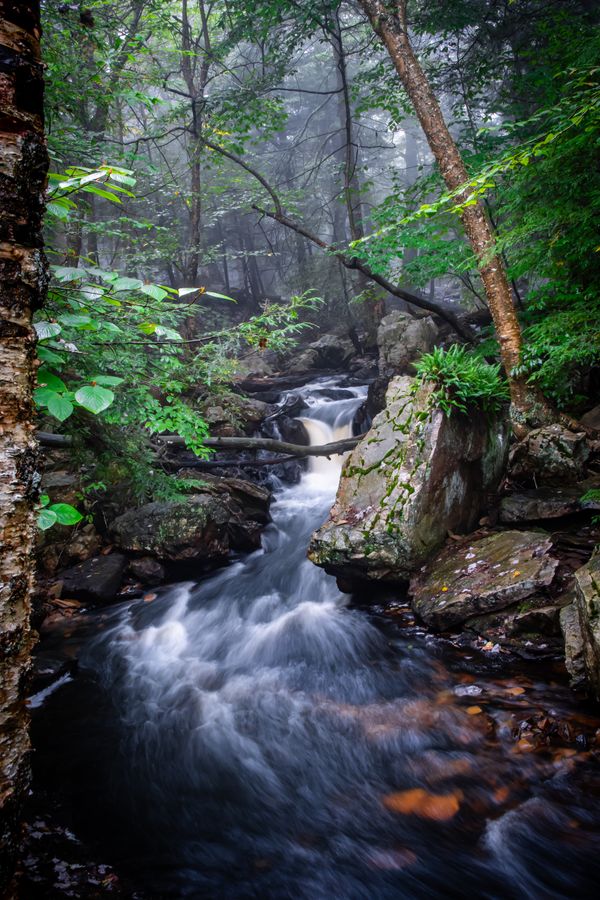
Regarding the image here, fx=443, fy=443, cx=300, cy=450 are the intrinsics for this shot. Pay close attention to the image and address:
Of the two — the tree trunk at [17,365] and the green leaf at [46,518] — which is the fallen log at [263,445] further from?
A: the tree trunk at [17,365]

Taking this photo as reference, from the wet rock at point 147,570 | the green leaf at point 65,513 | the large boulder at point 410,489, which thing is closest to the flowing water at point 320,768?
the large boulder at point 410,489

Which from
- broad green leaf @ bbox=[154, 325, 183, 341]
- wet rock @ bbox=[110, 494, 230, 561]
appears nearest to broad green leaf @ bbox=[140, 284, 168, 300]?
broad green leaf @ bbox=[154, 325, 183, 341]

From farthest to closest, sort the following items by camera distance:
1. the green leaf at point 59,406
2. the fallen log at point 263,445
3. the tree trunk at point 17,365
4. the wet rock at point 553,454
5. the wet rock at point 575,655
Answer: the fallen log at point 263,445, the wet rock at point 553,454, the wet rock at point 575,655, the green leaf at point 59,406, the tree trunk at point 17,365

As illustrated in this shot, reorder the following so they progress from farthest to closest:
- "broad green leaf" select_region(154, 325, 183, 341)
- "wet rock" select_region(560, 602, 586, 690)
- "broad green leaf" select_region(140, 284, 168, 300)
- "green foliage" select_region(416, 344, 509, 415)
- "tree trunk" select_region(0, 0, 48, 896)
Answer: "green foliage" select_region(416, 344, 509, 415) → "wet rock" select_region(560, 602, 586, 690) → "broad green leaf" select_region(154, 325, 183, 341) → "broad green leaf" select_region(140, 284, 168, 300) → "tree trunk" select_region(0, 0, 48, 896)

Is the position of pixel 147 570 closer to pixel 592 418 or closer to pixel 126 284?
pixel 126 284

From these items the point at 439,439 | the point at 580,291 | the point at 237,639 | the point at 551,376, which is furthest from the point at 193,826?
the point at 580,291

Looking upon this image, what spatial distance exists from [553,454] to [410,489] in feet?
5.96

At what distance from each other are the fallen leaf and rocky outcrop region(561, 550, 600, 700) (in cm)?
128

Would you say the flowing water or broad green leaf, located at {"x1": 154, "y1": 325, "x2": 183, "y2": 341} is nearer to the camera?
broad green leaf, located at {"x1": 154, "y1": 325, "x2": 183, "y2": 341}

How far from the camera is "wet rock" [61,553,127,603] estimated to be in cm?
693

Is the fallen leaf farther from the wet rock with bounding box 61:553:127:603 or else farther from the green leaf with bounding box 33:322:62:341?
the wet rock with bounding box 61:553:127:603

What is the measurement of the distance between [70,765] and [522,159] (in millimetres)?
5893

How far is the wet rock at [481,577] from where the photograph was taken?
14.5 feet

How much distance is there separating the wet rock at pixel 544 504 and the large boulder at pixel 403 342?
7.36 m
